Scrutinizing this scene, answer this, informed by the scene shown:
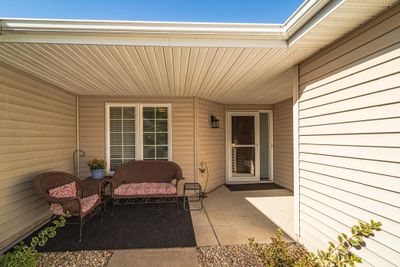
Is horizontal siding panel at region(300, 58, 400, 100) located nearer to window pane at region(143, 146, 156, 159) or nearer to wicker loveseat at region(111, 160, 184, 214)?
wicker loveseat at region(111, 160, 184, 214)

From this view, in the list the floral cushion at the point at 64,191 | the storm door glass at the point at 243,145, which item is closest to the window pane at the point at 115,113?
the floral cushion at the point at 64,191

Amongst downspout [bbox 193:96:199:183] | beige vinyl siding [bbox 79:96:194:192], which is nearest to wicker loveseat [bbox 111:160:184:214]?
beige vinyl siding [bbox 79:96:194:192]

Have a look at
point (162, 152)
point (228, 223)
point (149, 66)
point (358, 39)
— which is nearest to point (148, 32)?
point (149, 66)

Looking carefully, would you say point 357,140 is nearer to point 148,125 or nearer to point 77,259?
point 77,259

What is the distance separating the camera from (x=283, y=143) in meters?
5.73

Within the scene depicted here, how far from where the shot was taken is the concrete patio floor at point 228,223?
96.2 inches

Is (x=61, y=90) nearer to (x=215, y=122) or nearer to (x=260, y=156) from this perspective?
(x=215, y=122)

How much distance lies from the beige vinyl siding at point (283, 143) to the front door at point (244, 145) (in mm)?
518

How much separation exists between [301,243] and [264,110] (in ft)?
13.5

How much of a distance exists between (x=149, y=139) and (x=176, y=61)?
259 cm

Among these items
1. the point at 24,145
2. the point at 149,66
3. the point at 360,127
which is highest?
the point at 149,66

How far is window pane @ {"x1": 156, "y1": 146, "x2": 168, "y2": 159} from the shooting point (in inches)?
195

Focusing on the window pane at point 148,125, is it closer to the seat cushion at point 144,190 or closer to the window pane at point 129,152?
the window pane at point 129,152

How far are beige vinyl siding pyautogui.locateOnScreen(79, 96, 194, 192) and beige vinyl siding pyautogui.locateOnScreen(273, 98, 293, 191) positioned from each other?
8.06ft
